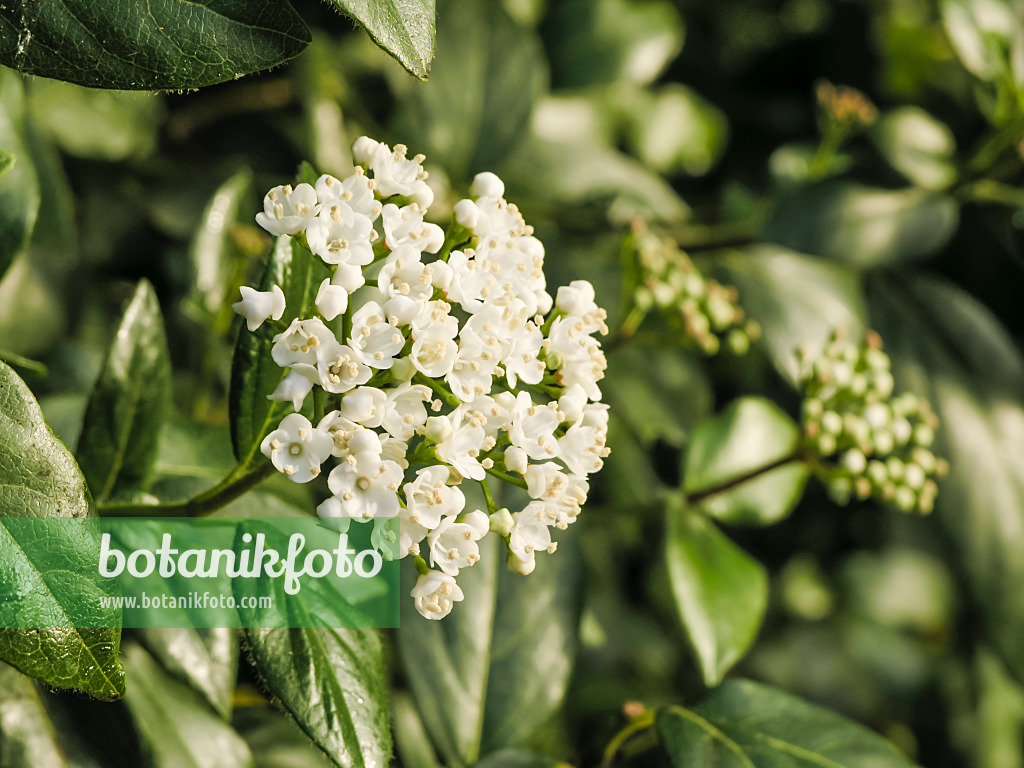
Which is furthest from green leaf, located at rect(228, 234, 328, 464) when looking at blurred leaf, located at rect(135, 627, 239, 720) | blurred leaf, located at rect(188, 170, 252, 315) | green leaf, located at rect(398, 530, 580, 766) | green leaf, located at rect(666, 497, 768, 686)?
green leaf, located at rect(666, 497, 768, 686)

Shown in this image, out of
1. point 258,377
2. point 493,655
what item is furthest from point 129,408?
point 493,655

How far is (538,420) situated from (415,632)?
0.61 meters

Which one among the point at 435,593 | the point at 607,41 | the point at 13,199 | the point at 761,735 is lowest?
the point at 761,735

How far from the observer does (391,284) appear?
2.83 ft

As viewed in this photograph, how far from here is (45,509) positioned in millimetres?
730

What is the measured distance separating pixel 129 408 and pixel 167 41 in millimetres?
481

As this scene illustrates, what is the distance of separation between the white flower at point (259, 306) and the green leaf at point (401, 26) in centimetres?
27

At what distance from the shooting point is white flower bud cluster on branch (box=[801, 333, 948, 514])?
1416 millimetres

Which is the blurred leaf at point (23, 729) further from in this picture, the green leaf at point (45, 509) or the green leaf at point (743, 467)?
the green leaf at point (743, 467)

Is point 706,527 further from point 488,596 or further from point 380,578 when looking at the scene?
point 380,578

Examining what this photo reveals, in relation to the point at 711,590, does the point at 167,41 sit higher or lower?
higher

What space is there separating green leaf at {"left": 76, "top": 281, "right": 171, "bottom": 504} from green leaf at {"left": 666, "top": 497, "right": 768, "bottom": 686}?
87 cm

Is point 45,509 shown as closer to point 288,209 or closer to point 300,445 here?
point 300,445

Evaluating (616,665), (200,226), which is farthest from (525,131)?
(616,665)
